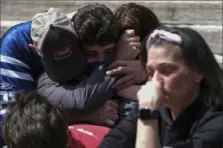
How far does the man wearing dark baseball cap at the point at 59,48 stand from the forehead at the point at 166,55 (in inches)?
25.5

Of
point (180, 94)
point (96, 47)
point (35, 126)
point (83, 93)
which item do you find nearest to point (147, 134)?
point (180, 94)

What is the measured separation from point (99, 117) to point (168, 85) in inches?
28.8

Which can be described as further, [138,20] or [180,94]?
[138,20]

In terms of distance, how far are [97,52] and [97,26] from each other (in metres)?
0.12

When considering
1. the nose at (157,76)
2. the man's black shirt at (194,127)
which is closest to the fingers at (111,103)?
the man's black shirt at (194,127)

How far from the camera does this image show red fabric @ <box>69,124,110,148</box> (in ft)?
8.09

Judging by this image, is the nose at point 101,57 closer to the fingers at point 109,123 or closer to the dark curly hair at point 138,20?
the dark curly hair at point 138,20

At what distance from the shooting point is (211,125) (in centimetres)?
205

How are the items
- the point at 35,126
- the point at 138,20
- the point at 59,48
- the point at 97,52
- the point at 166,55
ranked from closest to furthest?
the point at 166,55 → the point at 35,126 → the point at 59,48 → the point at 97,52 → the point at 138,20

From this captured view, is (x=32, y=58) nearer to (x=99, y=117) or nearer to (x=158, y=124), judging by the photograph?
(x=99, y=117)

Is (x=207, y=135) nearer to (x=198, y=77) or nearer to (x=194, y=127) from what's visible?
(x=194, y=127)

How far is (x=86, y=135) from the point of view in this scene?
2.50 metres

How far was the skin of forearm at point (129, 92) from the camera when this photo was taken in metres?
2.72

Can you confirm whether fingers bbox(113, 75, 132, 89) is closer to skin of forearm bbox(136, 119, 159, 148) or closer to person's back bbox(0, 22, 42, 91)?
person's back bbox(0, 22, 42, 91)
